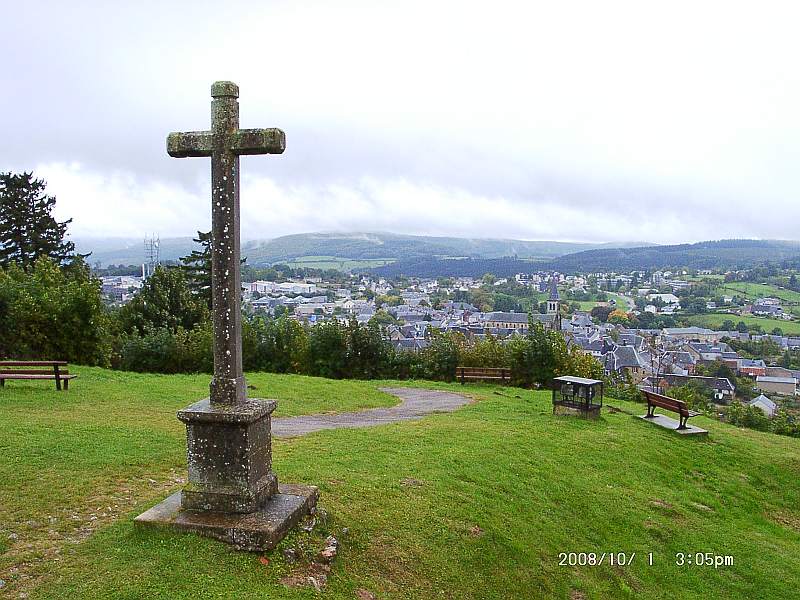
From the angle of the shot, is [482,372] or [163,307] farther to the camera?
[163,307]

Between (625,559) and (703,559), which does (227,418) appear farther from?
(703,559)

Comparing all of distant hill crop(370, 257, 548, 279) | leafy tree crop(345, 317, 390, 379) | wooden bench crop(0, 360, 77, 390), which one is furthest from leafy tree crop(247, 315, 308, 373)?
distant hill crop(370, 257, 548, 279)

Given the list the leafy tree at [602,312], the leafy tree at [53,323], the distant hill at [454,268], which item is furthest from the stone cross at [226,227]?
the distant hill at [454,268]

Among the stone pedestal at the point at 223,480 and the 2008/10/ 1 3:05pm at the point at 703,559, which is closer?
the stone pedestal at the point at 223,480

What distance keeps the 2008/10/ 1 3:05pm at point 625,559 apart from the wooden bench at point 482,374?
16.1 m

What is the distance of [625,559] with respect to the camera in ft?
27.4

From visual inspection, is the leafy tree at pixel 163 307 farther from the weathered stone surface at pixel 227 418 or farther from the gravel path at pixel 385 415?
the weathered stone surface at pixel 227 418

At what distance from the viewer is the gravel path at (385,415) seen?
13719 millimetres

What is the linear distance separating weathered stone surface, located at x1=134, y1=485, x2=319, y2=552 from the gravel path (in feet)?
19.9

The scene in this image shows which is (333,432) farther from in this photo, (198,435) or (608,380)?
(608,380)

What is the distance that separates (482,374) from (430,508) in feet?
57.8

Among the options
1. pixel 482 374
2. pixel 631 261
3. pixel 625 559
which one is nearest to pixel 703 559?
pixel 625 559

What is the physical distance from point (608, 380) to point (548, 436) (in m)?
14.4

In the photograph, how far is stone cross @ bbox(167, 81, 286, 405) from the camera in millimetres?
6363
